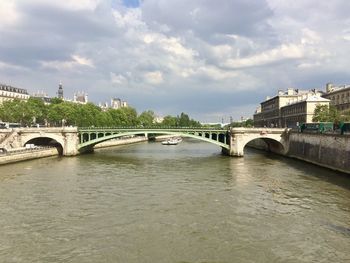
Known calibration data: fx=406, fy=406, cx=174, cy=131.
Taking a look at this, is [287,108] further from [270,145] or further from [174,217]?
[174,217]

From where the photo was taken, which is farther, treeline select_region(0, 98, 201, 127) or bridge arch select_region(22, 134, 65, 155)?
treeline select_region(0, 98, 201, 127)

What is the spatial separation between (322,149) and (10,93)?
126 meters

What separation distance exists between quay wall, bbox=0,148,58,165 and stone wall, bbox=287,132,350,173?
38.0 meters

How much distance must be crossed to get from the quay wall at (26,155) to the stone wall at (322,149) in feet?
125

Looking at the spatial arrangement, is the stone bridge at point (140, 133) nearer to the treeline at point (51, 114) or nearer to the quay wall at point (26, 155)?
the quay wall at point (26, 155)

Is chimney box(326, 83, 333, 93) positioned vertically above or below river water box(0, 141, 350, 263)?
above

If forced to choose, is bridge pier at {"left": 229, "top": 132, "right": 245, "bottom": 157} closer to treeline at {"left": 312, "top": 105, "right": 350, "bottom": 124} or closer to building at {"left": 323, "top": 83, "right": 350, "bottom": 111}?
treeline at {"left": 312, "top": 105, "right": 350, "bottom": 124}

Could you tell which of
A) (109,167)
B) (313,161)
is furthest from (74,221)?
(313,161)

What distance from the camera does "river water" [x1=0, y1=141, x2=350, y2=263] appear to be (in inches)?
707

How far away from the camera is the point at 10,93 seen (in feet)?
484

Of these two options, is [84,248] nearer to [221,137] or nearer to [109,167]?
[109,167]

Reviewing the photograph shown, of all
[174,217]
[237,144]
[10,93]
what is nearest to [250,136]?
[237,144]

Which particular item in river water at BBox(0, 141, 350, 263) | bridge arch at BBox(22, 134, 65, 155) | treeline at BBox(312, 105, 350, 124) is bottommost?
river water at BBox(0, 141, 350, 263)

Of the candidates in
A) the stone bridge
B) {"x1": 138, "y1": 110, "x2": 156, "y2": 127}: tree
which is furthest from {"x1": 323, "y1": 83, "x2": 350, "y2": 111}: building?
{"x1": 138, "y1": 110, "x2": 156, "y2": 127}: tree
